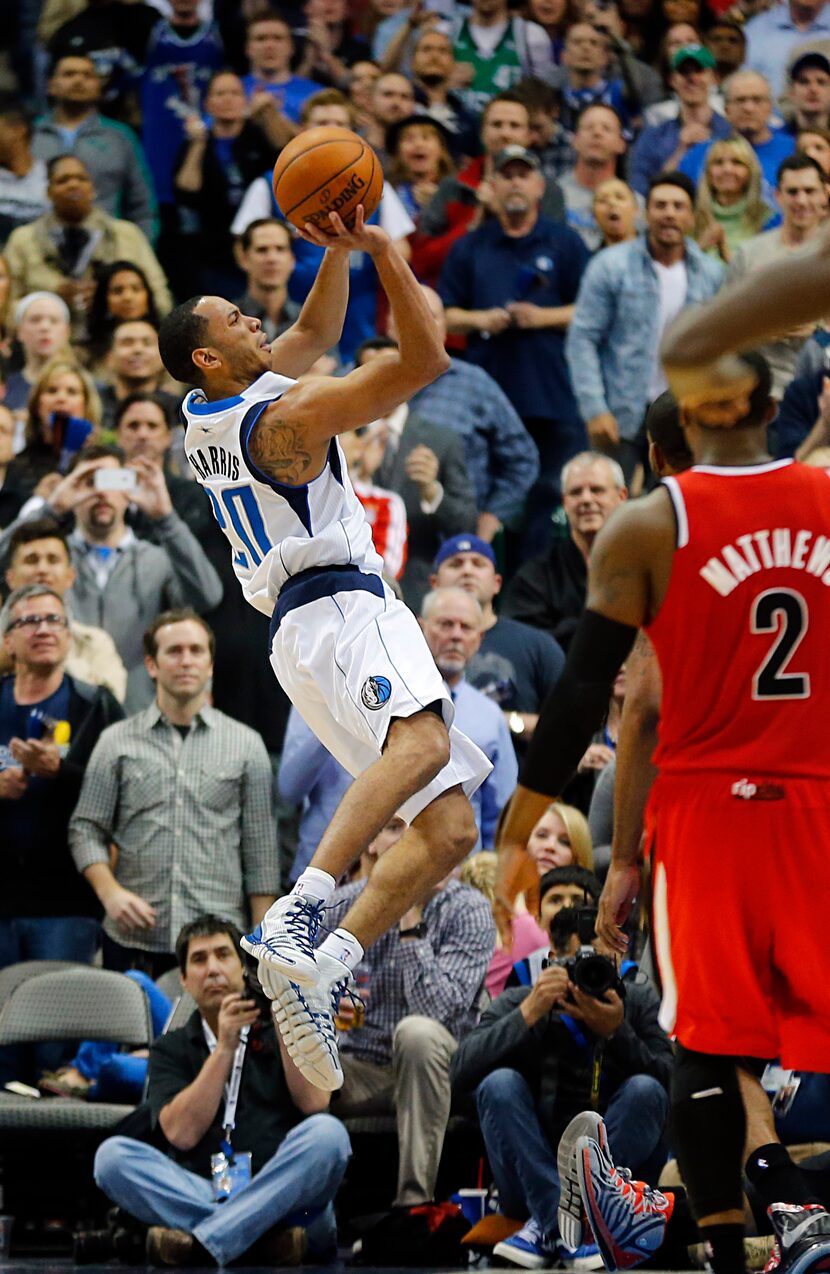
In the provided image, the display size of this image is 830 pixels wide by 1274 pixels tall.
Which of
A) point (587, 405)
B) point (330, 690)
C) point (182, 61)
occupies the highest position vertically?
point (182, 61)

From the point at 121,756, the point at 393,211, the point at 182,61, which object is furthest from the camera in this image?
the point at 182,61

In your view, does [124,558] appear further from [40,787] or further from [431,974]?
[431,974]

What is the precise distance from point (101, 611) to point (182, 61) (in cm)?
636

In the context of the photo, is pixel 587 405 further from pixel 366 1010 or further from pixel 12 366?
pixel 366 1010

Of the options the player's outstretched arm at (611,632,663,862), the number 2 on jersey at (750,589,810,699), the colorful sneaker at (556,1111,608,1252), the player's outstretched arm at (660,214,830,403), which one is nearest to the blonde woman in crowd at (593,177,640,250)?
the colorful sneaker at (556,1111,608,1252)

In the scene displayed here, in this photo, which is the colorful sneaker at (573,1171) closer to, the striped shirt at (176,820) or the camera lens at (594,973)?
the camera lens at (594,973)

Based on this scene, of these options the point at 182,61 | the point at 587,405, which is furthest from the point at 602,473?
the point at 182,61

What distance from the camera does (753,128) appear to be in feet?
47.1

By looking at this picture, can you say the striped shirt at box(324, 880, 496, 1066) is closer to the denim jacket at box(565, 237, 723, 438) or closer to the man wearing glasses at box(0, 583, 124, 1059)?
the man wearing glasses at box(0, 583, 124, 1059)

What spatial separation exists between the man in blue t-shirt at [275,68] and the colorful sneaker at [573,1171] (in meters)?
10.1

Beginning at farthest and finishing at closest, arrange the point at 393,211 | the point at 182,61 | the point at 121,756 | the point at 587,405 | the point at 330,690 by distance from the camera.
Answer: the point at 182,61 → the point at 393,211 → the point at 587,405 → the point at 121,756 → the point at 330,690

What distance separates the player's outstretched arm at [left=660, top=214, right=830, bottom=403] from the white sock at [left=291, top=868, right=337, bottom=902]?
252 centimetres

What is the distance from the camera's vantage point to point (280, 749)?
37.1 feet

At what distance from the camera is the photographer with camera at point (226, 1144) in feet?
26.9
